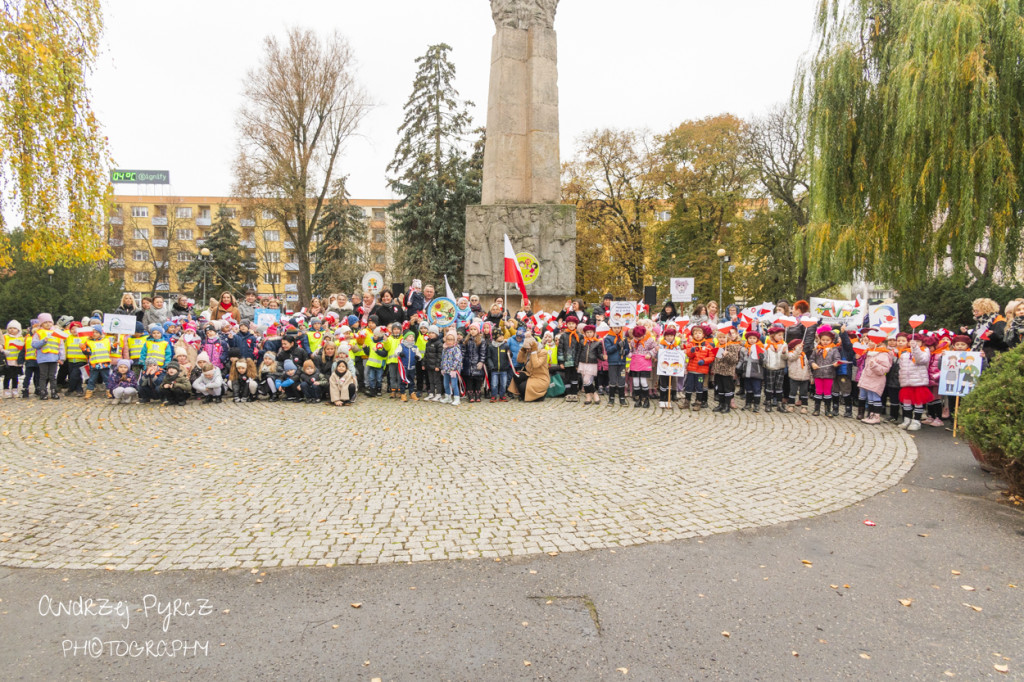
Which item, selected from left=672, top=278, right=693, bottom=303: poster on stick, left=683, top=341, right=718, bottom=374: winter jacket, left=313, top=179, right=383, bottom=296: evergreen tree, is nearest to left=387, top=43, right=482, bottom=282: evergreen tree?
left=313, top=179, right=383, bottom=296: evergreen tree

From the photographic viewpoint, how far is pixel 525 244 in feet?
55.2

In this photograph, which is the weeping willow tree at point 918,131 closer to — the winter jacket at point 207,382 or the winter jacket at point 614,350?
the winter jacket at point 614,350

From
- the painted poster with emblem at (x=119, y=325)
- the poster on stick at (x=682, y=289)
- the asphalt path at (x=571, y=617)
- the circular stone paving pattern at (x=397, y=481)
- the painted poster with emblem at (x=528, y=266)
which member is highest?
the painted poster with emblem at (x=528, y=266)

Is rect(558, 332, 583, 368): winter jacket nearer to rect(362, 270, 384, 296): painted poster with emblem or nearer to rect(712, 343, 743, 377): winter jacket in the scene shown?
rect(712, 343, 743, 377): winter jacket

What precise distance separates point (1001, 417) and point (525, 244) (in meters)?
12.2

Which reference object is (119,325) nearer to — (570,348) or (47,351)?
(47,351)

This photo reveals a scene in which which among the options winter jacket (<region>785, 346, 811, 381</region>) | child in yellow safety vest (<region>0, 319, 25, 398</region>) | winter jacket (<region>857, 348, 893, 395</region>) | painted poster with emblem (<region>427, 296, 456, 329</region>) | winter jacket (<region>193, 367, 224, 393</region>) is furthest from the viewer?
painted poster with emblem (<region>427, 296, 456, 329</region>)

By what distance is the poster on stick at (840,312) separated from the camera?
11.6m

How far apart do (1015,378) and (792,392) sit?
5.37 meters

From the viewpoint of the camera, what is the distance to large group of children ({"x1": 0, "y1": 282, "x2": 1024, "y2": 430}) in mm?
10711

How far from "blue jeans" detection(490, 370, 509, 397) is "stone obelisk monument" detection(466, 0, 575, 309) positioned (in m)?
5.29

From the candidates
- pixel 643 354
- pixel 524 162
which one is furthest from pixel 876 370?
pixel 524 162

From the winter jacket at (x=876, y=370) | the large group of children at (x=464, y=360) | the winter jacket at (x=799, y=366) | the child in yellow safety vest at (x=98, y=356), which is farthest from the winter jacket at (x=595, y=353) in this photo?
the child in yellow safety vest at (x=98, y=356)

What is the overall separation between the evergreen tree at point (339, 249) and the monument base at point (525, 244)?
976 inches
